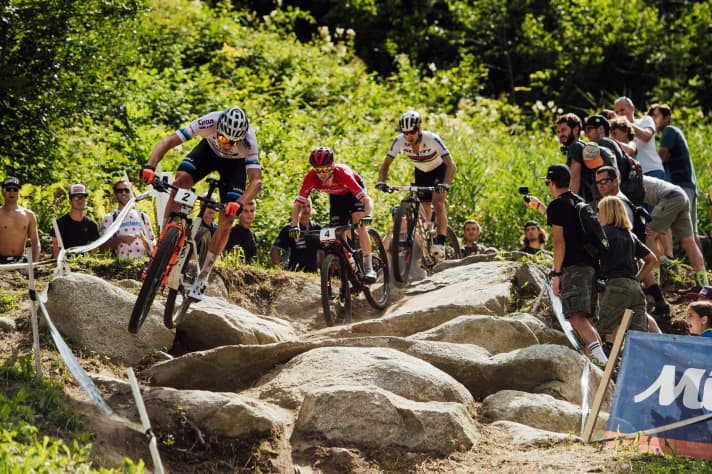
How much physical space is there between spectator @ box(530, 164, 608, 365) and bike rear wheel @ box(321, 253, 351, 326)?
9.60 feet

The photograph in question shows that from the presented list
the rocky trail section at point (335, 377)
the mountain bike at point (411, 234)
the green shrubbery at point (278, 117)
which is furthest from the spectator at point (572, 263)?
the green shrubbery at point (278, 117)

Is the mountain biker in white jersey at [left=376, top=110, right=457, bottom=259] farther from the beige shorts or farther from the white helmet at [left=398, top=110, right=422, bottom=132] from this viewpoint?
the beige shorts

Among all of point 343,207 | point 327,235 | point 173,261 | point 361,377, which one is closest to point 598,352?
point 361,377

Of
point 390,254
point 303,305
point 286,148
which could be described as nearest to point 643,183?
point 390,254

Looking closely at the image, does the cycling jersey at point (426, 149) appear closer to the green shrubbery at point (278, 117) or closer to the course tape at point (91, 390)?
the green shrubbery at point (278, 117)

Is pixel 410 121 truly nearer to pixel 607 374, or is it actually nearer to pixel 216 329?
pixel 216 329

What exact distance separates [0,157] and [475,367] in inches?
307

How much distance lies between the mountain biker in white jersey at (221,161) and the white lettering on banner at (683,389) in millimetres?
3902

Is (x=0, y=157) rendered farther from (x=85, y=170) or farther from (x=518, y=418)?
(x=518, y=418)

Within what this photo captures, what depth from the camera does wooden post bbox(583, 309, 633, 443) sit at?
19.3 ft

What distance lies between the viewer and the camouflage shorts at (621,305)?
730 centimetres

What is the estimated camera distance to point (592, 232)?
7.33 meters

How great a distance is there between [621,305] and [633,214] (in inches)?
63.6

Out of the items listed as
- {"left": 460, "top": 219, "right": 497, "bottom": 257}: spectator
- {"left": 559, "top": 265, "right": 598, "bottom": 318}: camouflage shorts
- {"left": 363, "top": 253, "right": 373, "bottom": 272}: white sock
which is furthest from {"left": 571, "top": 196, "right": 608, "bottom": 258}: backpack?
{"left": 460, "top": 219, "right": 497, "bottom": 257}: spectator
